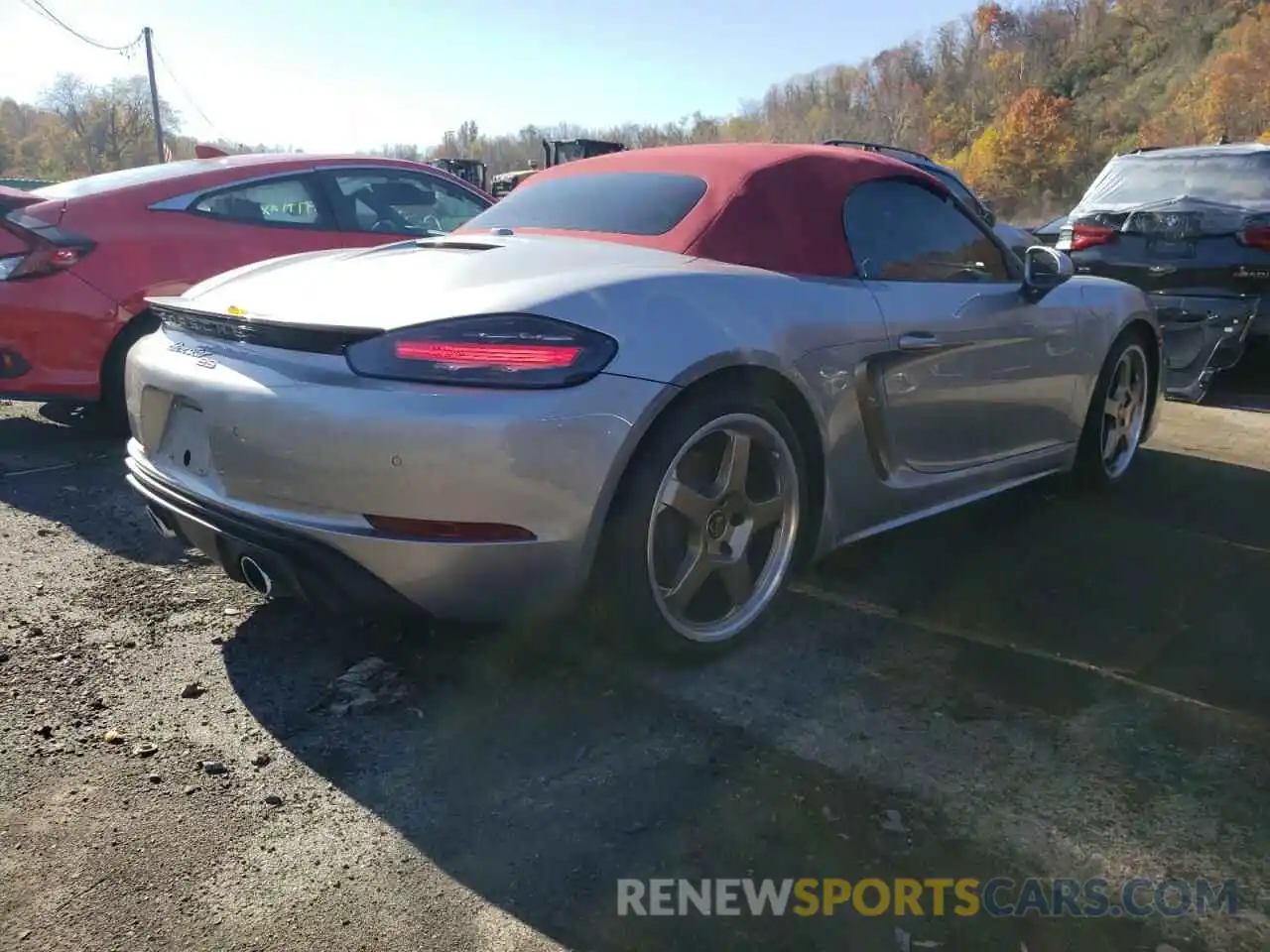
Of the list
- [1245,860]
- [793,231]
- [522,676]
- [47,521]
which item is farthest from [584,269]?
[47,521]

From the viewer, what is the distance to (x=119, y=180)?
17.1ft

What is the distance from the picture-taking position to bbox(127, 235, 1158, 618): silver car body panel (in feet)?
7.52

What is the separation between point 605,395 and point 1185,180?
6.42 m

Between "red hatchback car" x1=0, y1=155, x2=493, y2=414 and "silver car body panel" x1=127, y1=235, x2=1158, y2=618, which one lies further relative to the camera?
"red hatchback car" x1=0, y1=155, x2=493, y2=414

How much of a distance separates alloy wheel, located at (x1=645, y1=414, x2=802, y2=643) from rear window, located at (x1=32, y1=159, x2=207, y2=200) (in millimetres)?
3770

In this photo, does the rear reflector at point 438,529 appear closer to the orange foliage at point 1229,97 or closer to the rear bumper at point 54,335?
the rear bumper at point 54,335

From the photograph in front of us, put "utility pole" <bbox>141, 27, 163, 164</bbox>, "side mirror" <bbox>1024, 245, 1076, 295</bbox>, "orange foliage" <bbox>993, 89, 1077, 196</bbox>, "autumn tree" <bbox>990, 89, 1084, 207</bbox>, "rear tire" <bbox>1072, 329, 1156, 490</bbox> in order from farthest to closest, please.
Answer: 1. "orange foliage" <bbox>993, 89, 1077, 196</bbox>
2. "autumn tree" <bbox>990, 89, 1084, 207</bbox>
3. "utility pole" <bbox>141, 27, 163, 164</bbox>
4. "rear tire" <bbox>1072, 329, 1156, 490</bbox>
5. "side mirror" <bbox>1024, 245, 1076, 295</bbox>

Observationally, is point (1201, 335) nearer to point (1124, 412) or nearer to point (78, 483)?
point (1124, 412)

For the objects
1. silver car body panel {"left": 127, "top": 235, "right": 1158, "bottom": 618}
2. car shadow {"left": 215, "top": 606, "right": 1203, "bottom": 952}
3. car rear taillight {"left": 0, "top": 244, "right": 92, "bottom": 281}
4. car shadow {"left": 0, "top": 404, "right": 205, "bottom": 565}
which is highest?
car rear taillight {"left": 0, "top": 244, "right": 92, "bottom": 281}

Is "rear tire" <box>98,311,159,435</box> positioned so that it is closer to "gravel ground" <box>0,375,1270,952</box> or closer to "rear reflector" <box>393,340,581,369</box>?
"gravel ground" <box>0,375,1270,952</box>

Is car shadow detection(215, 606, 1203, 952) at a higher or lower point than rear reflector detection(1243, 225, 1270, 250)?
lower

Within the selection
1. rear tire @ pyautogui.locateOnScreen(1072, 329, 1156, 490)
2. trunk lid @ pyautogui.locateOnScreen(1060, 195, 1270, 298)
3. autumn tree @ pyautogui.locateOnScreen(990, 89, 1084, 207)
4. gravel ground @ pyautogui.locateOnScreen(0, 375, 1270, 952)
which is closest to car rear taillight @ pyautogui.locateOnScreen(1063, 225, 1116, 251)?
trunk lid @ pyautogui.locateOnScreen(1060, 195, 1270, 298)

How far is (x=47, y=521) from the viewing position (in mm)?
3963

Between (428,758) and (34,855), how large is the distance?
78 centimetres
